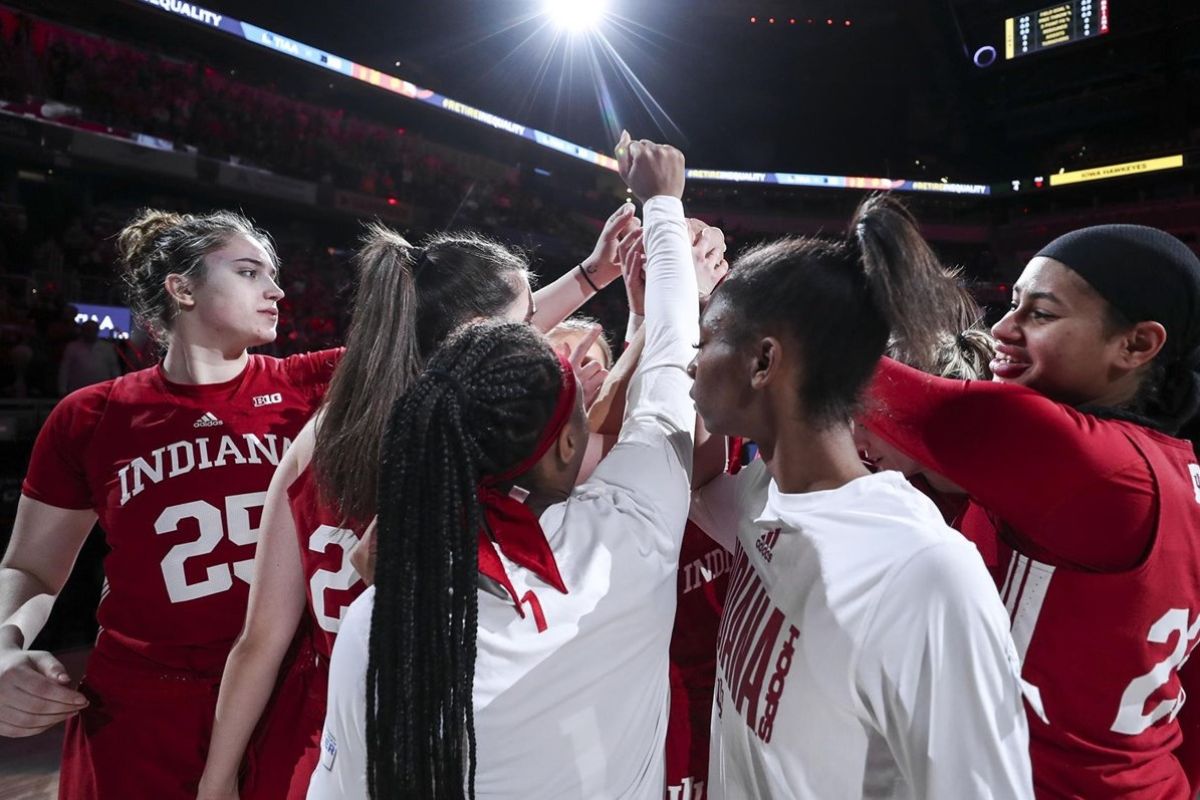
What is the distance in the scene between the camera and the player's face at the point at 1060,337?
50.3 inches

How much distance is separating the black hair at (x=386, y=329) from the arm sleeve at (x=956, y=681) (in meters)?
0.83

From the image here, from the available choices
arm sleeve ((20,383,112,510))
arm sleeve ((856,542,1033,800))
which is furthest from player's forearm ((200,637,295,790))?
arm sleeve ((856,542,1033,800))

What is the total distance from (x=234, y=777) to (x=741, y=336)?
129 cm

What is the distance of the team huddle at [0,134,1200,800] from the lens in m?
0.92

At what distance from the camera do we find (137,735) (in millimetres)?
1748

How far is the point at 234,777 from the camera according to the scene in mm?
1483

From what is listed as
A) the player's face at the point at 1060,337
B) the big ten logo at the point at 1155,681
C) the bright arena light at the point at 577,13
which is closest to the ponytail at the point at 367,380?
the player's face at the point at 1060,337

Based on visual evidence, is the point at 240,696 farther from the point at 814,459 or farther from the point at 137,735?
the point at 814,459

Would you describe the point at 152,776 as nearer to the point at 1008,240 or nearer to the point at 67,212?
the point at 67,212

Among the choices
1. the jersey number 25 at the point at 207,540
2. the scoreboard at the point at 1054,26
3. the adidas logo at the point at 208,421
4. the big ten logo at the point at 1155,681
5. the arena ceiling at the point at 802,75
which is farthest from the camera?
the arena ceiling at the point at 802,75

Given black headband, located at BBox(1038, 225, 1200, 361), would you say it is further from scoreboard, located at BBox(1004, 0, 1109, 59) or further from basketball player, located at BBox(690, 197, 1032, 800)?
scoreboard, located at BBox(1004, 0, 1109, 59)

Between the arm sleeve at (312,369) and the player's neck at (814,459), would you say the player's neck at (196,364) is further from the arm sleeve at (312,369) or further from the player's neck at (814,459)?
the player's neck at (814,459)

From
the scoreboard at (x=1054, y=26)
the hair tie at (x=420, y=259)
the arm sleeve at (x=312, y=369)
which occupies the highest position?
the scoreboard at (x=1054, y=26)

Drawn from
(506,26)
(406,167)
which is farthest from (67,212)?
(506,26)
